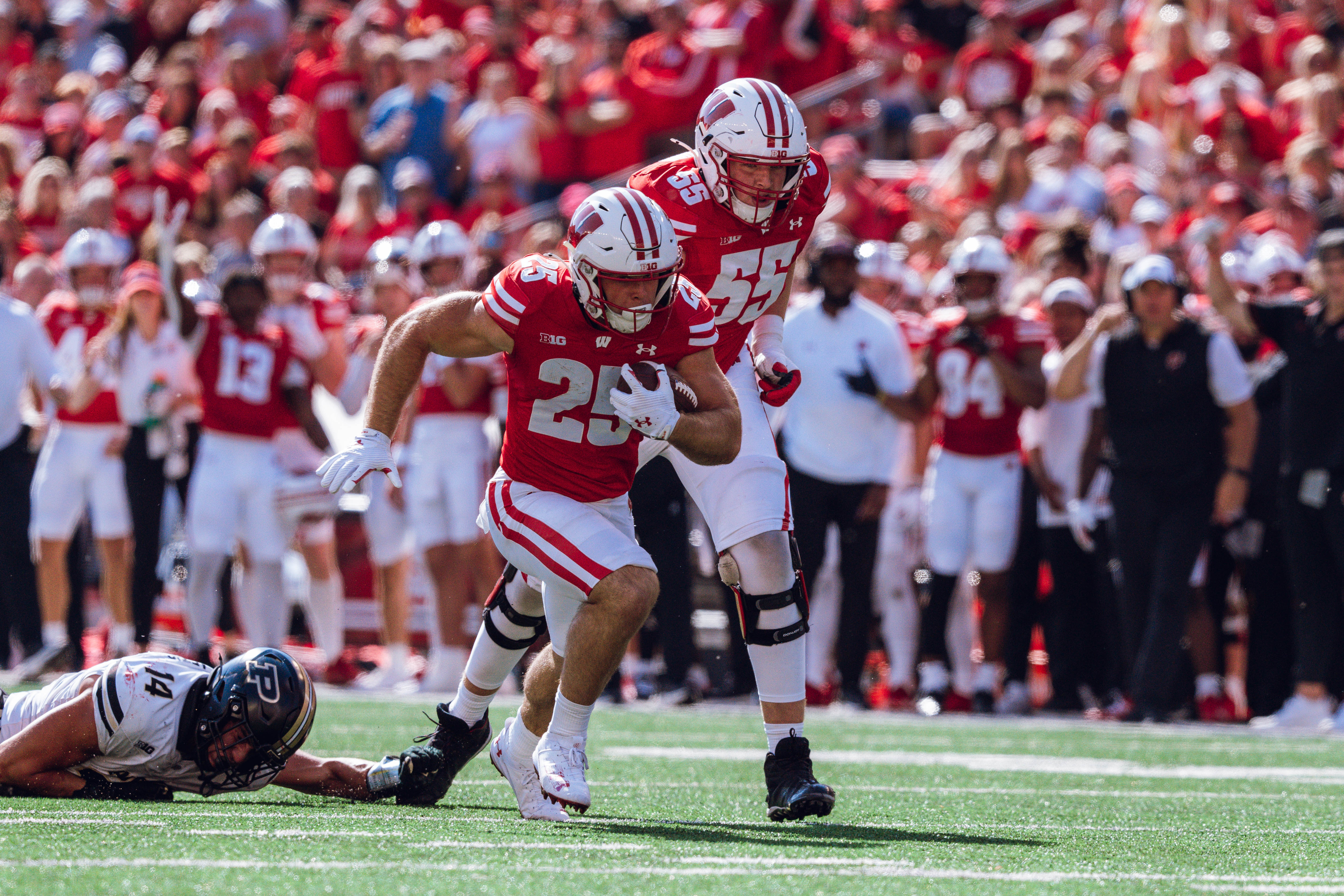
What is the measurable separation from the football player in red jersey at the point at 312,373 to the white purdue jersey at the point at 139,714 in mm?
5031

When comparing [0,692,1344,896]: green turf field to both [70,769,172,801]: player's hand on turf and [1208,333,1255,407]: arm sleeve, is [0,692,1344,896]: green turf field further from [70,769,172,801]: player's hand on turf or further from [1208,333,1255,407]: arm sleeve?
[1208,333,1255,407]: arm sleeve

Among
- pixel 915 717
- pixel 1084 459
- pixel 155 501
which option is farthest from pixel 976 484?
pixel 155 501

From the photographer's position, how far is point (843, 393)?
9812mm

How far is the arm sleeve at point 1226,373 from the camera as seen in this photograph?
8891mm

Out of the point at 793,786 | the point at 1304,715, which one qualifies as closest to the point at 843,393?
the point at 1304,715

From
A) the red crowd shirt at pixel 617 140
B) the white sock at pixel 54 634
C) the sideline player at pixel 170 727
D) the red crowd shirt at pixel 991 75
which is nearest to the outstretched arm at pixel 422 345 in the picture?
the sideline player at pixel 170 727

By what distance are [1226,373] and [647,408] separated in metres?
4.94

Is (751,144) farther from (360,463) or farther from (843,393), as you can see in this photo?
(843,393)

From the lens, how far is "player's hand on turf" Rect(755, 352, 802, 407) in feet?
17.8

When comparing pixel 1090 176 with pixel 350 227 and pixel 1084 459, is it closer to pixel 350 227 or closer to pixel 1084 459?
pixel 1084 459

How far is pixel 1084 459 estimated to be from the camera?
9422mm

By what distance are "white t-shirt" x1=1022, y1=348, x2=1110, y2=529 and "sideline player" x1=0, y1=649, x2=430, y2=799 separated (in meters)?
5.56

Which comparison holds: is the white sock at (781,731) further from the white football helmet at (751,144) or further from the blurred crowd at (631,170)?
the blurred crowd at (631,170)

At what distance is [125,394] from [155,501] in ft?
1.94
